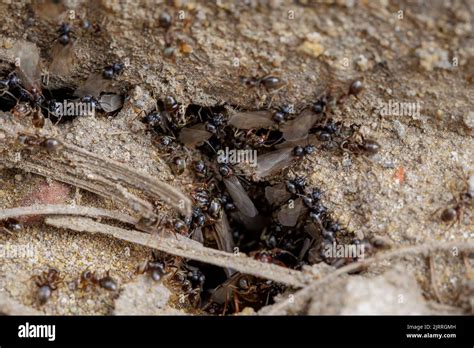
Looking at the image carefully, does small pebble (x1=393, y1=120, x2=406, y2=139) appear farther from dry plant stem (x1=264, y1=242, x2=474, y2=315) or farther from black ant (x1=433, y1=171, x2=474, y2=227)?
dry plant stem (x1=264, y1=242, x2=474, y2=315)

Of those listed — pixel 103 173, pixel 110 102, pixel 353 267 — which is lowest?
pixel 353 267

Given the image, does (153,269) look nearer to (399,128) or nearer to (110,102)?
(110,102)

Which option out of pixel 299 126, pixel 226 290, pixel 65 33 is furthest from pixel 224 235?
pixel 65 33

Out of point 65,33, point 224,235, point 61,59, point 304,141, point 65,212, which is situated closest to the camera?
point 65,33

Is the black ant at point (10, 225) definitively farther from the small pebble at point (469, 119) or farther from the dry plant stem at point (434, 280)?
the small pebble at point (469, 119)

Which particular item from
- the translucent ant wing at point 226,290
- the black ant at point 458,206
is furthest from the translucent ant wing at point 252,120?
the black ant at point 458,206

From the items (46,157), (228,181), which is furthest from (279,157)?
(46,157)
